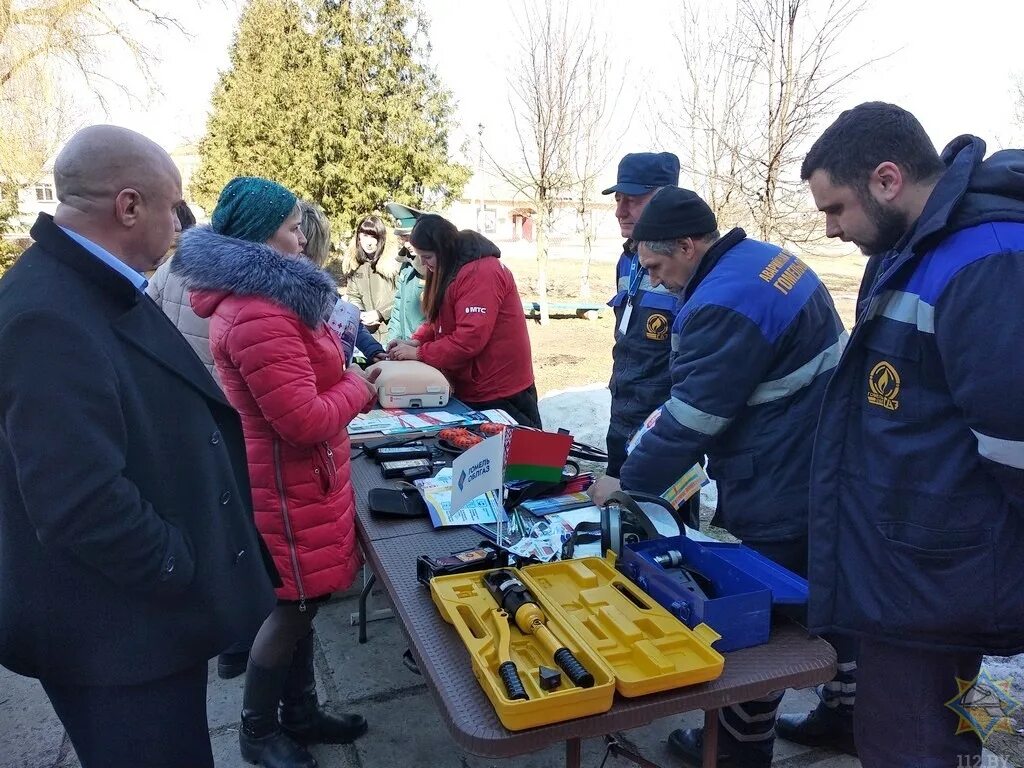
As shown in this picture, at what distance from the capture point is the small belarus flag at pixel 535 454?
2.31 m

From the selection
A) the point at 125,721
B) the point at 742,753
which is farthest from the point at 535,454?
the point at 125,721

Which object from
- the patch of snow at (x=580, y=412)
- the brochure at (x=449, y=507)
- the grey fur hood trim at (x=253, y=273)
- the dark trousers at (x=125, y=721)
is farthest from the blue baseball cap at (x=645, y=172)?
the dark trousers at (x=125, y=721)

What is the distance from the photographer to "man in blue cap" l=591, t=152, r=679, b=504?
2.84m

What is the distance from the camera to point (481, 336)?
3482mm

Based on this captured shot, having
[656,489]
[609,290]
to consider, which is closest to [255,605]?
[656,489]

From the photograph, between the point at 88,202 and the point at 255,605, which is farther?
the point at 255,605

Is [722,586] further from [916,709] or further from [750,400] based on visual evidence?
[750,400]

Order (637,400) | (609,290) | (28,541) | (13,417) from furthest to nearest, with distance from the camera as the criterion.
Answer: (609,290) → (637,400) → (28,541) → (13,417)

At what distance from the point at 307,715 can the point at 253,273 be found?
5.10 ft

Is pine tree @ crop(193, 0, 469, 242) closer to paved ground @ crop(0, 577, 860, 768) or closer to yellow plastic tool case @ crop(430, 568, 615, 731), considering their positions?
paved ground @ crop(0, 577, 860, 768)

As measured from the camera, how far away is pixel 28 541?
51.1 inches

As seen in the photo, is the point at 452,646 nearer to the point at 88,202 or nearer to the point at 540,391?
the point at 88,202

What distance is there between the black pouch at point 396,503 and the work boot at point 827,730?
153 cm

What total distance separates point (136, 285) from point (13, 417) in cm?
33
